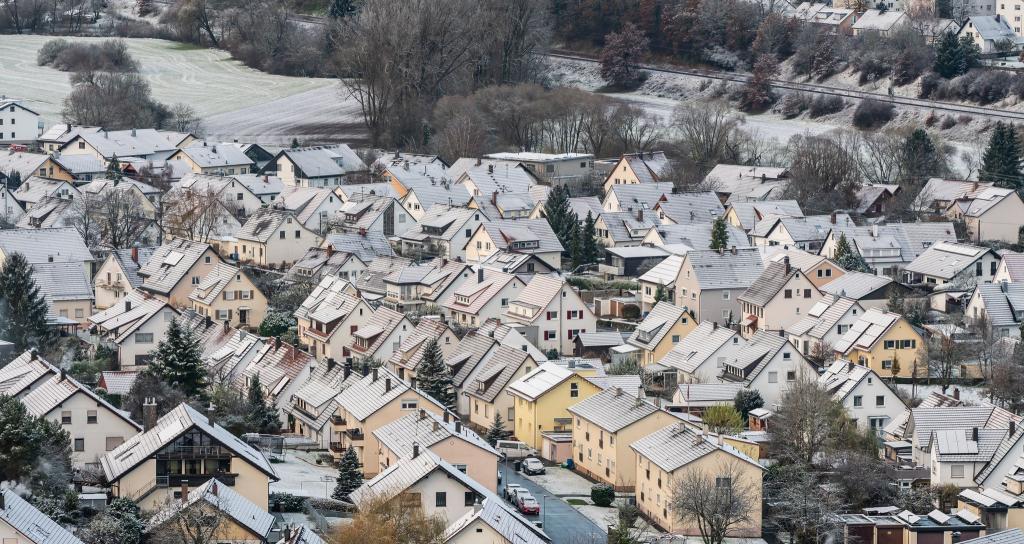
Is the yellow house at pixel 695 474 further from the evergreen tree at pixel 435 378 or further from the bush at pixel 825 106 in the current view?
the bush at pixel 825 106

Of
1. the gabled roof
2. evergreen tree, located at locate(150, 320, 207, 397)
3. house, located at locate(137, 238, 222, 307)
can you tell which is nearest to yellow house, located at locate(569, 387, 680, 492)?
the gabled roof

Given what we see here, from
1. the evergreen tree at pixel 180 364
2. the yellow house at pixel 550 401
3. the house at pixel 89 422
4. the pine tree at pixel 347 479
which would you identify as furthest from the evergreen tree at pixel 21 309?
the pine tree at pixel 347 479

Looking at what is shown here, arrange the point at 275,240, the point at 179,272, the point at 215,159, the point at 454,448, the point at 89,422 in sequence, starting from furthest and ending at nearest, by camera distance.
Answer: the point at 215,159 < the point at 275,240 < the point at 179,272 < the point at 89,422 < the point at 454,448

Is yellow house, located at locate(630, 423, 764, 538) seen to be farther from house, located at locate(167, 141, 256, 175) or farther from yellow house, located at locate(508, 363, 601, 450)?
house, located at locate(167, 141, 256, 175)

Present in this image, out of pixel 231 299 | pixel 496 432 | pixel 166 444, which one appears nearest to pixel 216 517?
pixel 166 444

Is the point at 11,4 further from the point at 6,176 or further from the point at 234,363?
the point at 234,363

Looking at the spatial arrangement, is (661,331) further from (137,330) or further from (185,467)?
(185,467)

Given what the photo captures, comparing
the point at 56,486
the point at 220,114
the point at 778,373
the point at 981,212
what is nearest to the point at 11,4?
the point at 220,114
